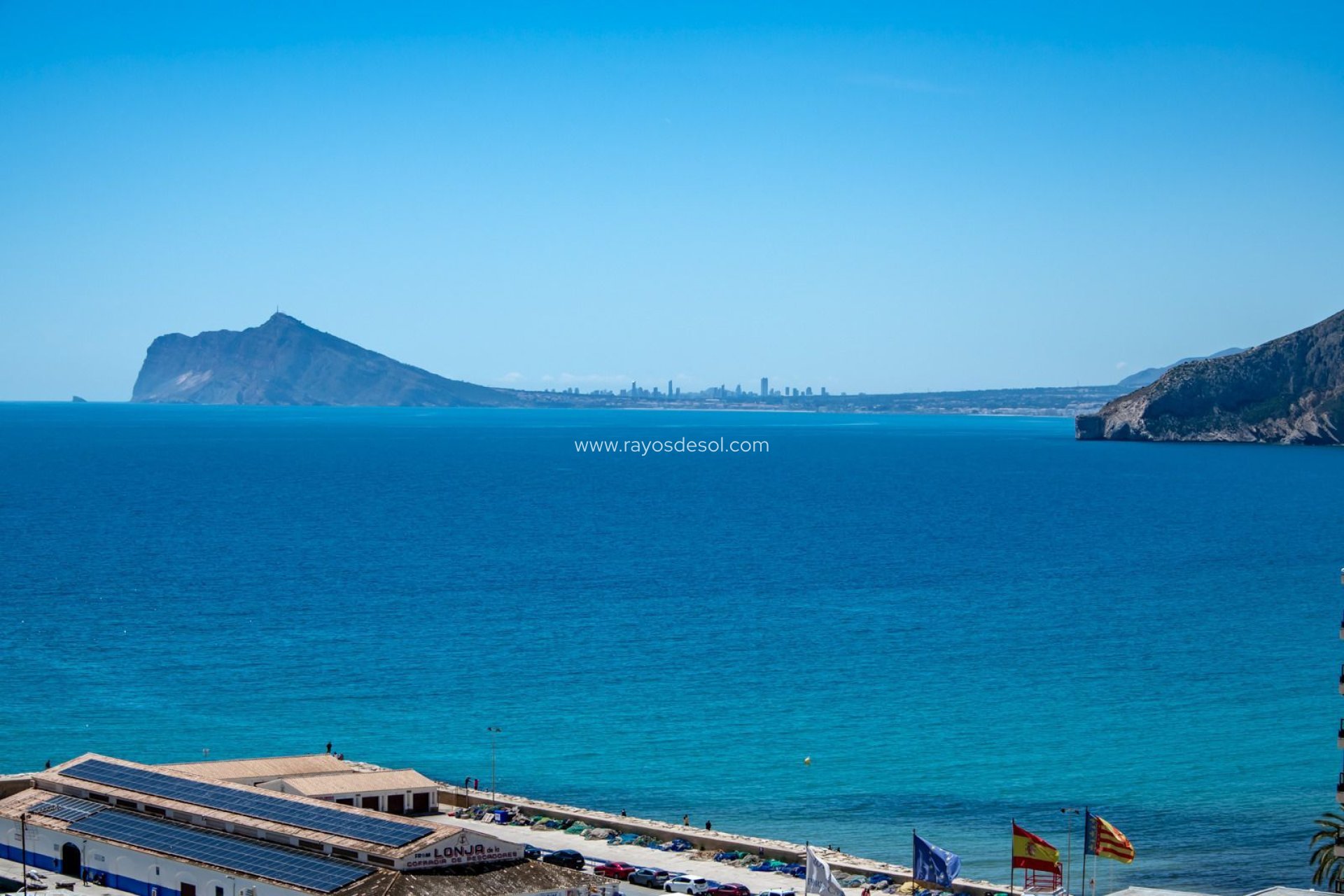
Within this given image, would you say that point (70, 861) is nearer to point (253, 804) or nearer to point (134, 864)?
point (134, 864)

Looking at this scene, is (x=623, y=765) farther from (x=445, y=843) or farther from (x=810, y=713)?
(x=445, y=843)

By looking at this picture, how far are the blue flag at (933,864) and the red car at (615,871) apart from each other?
31.9 ft

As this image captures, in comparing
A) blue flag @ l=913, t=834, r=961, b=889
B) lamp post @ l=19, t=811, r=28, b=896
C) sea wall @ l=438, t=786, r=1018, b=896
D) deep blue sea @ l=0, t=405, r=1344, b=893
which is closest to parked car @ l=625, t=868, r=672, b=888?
sea wall @ l=438, t=786, r=1018, b=896

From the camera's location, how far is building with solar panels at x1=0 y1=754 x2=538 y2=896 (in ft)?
144

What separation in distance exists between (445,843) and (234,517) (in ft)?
437

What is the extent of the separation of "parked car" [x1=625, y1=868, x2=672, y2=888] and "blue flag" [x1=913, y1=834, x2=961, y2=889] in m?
8.57

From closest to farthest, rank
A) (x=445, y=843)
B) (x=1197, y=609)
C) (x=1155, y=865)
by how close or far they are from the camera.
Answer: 1. (x=445, y=843)
2. (x=1155, y=865)
3. (x=1197, y=609)

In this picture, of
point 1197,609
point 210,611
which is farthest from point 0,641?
point 1197,609

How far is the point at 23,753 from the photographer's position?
69.7 metres

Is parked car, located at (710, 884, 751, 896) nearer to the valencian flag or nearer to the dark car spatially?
the dark car

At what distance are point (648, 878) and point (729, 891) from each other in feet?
10.5

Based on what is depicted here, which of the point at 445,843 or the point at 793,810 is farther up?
the point at 445,843

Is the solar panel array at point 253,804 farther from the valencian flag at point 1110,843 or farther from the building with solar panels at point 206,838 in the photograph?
the valencian flag at point 1110,843

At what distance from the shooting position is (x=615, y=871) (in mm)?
51188
